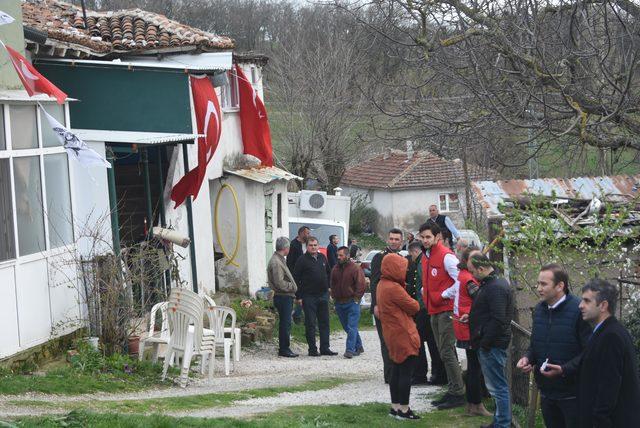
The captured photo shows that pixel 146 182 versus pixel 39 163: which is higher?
pixel 39 163

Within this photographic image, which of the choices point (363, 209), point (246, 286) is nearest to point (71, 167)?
point (246, 286)

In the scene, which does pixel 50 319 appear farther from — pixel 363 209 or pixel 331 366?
pixel 363 209

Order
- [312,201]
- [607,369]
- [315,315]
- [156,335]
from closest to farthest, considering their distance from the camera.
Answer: [607,369] → [156,335] → [315,315] → [312,201]

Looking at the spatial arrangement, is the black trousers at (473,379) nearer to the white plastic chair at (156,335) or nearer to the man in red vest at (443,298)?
the man in red vest at (443,298)

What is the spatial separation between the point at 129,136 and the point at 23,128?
2295 millimetres

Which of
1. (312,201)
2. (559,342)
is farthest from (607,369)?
(312,201)

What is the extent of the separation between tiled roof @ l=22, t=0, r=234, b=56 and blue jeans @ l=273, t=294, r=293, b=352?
483 centimetres

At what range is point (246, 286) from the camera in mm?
23000

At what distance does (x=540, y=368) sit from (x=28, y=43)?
8.32m

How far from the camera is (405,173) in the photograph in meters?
46.7

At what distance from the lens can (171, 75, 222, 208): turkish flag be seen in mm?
16594

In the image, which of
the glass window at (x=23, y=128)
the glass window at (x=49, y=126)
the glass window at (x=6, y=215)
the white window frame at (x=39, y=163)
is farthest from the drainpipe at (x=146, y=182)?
the glass window at (x=6, y=215)

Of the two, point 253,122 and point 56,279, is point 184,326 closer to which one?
point 56,279

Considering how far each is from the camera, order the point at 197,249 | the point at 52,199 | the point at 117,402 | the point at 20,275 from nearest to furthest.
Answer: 1. the point at 117,402
2. the point at 20,275
3. the point at 52,199
4. the point at 197,249
